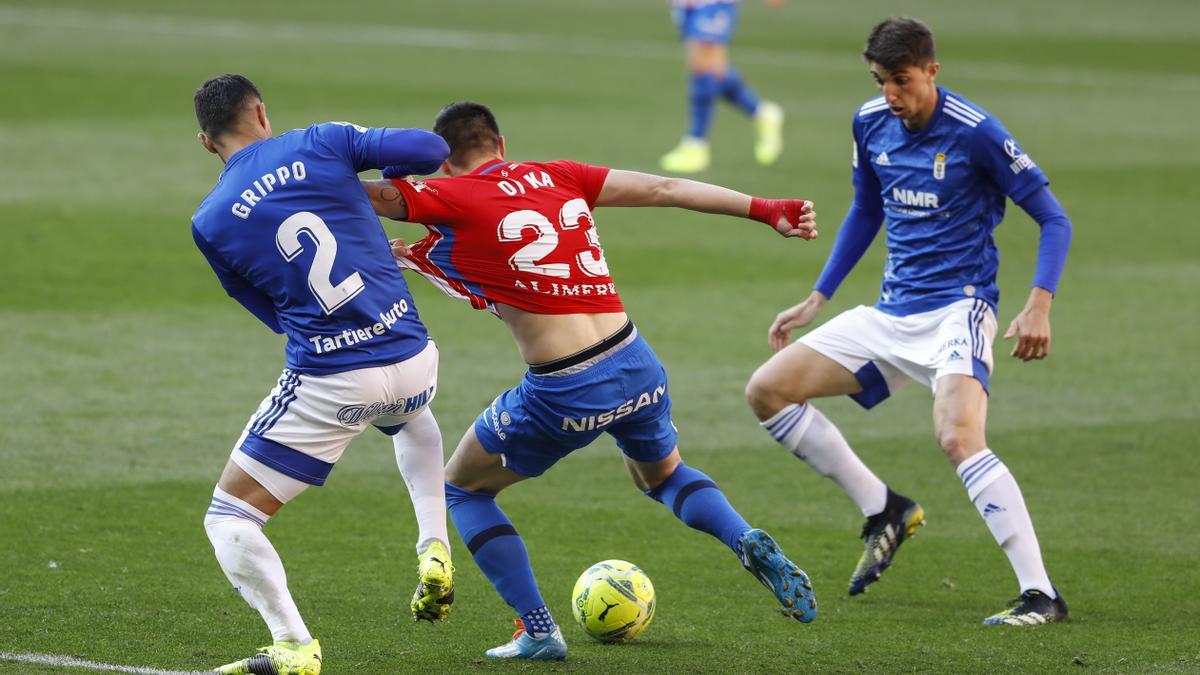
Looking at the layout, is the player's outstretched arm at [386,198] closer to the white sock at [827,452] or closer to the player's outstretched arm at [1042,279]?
the white sock at [827,452]

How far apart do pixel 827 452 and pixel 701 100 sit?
1049cm

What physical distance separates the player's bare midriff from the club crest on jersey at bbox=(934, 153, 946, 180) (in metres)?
1.71

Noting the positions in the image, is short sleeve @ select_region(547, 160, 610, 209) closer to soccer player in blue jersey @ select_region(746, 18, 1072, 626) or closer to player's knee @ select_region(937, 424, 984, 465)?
soccer player in blue jersey @ select_region(746, 18, 1072, 626)

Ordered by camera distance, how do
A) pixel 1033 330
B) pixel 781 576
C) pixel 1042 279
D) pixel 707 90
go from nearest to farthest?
pixel 781 576 < pixel 1033 330 < pixel 1042 279 < pixel 707 90

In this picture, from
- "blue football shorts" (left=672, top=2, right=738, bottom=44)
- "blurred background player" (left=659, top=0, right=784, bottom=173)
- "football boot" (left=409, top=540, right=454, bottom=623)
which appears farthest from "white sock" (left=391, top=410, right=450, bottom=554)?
"blue football shorts" (left=672, top=2, right=738, bottom=44)

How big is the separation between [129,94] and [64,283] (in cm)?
855

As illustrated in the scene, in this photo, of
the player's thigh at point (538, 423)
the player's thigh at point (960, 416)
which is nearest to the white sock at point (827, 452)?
the player's thigh at point (960, 416)

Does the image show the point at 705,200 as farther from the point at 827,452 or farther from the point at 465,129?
the point at 827,452

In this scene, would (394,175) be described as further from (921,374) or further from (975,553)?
(975,553)

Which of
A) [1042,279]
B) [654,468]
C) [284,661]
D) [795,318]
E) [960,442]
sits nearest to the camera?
[284,661]

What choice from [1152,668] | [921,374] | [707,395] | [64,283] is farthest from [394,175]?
[64,283]

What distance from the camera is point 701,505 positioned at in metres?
5.76

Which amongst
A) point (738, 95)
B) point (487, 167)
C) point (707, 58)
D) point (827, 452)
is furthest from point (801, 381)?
point (738, 95)

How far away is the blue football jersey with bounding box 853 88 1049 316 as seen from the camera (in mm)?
6484
